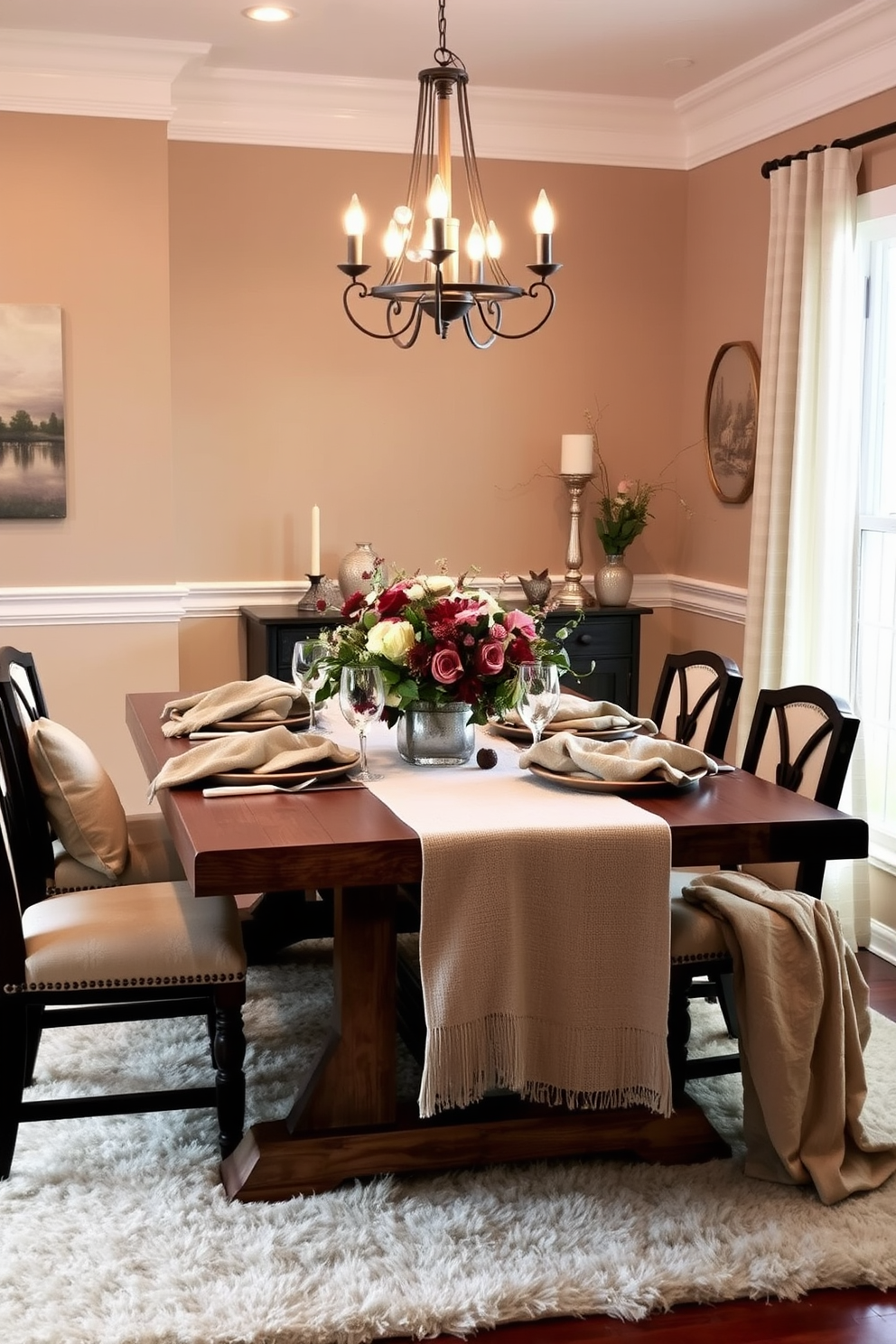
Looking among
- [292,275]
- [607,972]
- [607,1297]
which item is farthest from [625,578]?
[607,1297]

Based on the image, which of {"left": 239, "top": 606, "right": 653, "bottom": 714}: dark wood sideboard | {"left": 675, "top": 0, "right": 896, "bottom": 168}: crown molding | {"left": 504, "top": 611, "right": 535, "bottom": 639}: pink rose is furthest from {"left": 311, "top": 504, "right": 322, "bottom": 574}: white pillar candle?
{"left": 504, "top": 611, "right": 535, "bottom": 639}: pink rose

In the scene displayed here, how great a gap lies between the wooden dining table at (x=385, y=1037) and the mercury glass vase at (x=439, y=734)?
271 millimetres

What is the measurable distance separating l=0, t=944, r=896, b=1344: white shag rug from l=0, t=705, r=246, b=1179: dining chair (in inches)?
5.9

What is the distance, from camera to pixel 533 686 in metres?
2.87

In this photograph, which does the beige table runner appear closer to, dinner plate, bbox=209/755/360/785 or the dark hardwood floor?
dinner plate, bbox=209/755/360/785

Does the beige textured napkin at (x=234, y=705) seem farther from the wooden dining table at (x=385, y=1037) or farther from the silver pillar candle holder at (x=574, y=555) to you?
the silver pillar candle holder at (x=574, y=555)

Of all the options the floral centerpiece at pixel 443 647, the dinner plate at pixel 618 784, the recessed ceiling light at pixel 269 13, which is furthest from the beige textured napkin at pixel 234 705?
the recessed ceiling light at pixel 269 13

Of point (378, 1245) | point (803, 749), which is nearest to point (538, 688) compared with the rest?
point (803, 749)

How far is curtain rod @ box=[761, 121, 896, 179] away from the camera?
4020 millimetres

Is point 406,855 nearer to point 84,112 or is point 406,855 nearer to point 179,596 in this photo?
point 179,596

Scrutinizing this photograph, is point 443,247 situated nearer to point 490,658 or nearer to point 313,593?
point 490,658

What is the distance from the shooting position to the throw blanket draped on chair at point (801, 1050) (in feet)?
8.78

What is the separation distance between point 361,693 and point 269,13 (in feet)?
8.03

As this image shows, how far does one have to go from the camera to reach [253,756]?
112 inches
